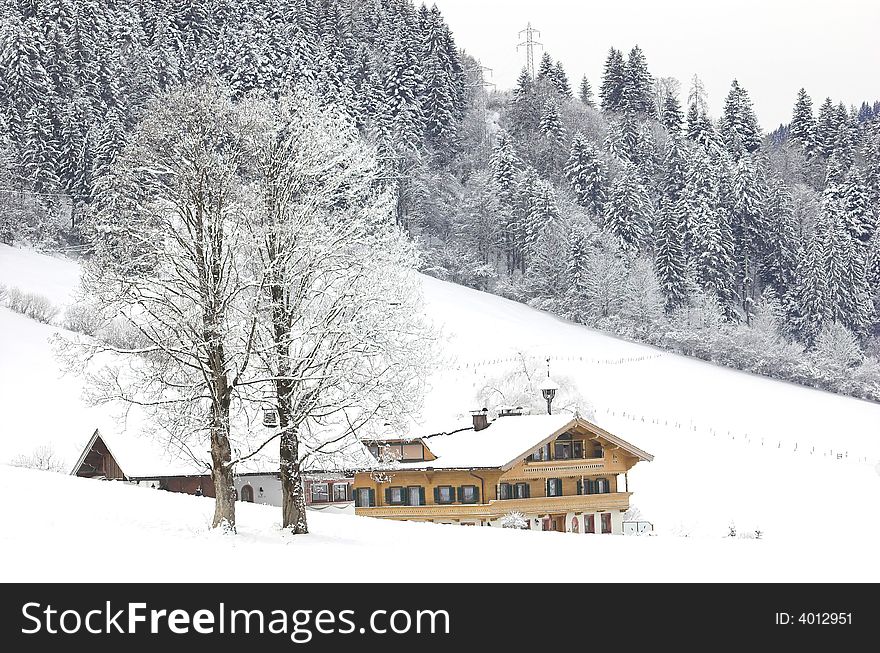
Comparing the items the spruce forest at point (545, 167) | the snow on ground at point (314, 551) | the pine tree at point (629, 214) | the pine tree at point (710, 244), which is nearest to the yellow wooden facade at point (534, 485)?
the snow on ground at point (314, 551)

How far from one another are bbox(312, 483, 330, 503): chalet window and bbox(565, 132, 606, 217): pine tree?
256 feet

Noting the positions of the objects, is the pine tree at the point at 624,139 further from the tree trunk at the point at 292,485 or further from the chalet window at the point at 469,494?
the tree trunk at the point at 292,485

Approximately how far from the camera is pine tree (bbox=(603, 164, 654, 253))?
10621cm

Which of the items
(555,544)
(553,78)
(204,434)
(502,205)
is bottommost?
(555,544)

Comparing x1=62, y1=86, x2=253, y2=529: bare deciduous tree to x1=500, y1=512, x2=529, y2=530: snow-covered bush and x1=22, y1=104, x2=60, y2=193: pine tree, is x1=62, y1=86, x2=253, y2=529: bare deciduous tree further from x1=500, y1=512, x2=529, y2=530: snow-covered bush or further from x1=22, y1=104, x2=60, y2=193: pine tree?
x1=22, y1=104, x2=60, y2=193: pine tree

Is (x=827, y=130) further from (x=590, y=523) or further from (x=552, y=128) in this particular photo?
(x=590, y=523)

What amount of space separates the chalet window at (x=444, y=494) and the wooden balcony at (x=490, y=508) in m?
0.33

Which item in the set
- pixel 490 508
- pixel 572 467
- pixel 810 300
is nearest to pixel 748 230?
pixel 810 300

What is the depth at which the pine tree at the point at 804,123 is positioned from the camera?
4892 inches

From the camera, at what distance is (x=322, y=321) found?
2002cm

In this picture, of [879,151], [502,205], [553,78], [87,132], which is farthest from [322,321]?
[553,78]

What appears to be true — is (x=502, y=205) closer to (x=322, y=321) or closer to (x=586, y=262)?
(x=586, y=262)
